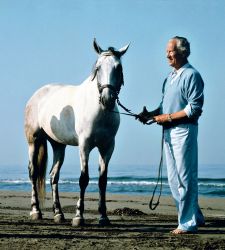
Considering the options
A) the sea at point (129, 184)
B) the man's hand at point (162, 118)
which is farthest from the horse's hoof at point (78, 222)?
the man's hand at point (162, 118)

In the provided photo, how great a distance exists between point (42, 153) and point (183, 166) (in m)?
4.01

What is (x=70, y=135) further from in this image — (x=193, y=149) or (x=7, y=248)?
(x=7, y=248)

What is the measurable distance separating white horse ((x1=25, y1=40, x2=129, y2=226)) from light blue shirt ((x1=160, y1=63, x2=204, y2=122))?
103 cm

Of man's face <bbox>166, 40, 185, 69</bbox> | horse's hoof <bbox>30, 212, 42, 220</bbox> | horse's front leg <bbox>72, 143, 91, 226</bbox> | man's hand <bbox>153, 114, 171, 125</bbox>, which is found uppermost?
man's face <bbox>166, 40, 185, 69</bbox>

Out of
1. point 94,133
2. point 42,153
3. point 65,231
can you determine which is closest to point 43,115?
point 42,153

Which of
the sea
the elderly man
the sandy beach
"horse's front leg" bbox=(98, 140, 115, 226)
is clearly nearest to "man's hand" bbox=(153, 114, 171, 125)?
the elderly man

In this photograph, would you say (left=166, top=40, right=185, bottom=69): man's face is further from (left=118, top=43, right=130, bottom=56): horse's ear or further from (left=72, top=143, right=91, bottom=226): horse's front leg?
(left=72, top=143, right=91, bottom=226): horse's front leg

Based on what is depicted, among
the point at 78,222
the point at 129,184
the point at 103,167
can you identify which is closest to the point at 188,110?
the point at 103,167

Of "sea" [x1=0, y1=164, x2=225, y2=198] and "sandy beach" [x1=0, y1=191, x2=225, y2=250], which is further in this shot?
"sea" [x1=0, y1=164, x2=225, y2=198]

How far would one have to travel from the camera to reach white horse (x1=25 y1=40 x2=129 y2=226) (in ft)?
25.2

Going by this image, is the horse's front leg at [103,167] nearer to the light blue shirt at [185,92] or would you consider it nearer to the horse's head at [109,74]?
the horse's head at [109,74]

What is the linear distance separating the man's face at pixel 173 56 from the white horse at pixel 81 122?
1.10 m

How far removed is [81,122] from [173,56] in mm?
1972

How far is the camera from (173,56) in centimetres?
661
